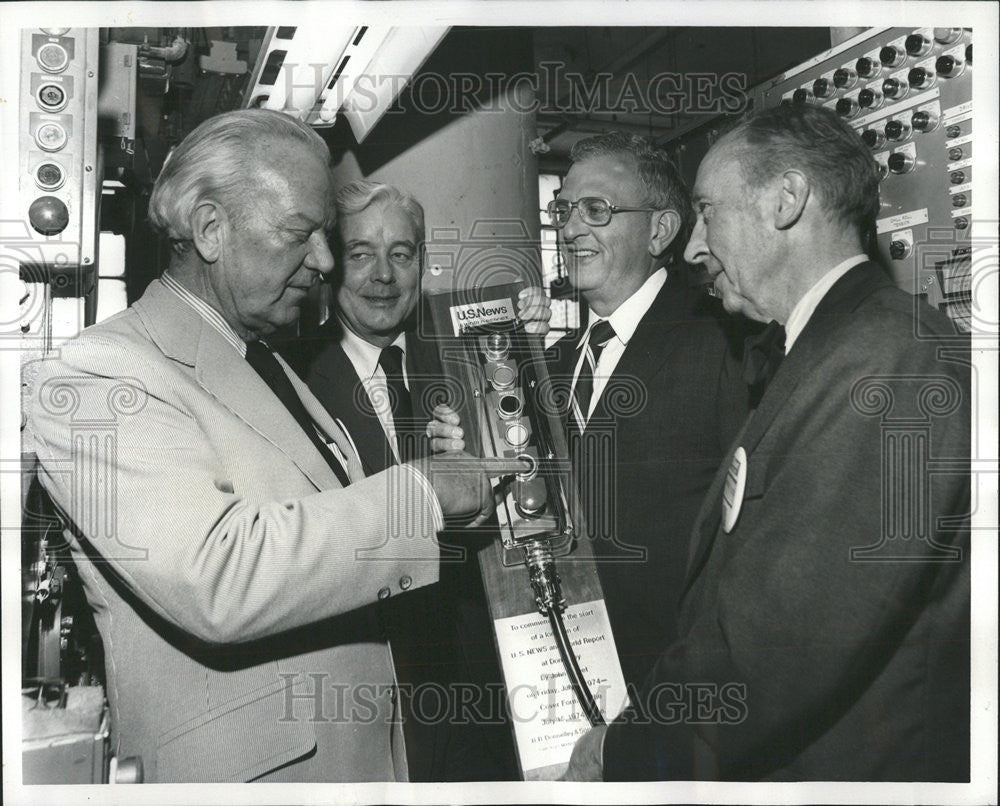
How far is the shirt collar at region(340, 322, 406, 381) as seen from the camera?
4.29ft

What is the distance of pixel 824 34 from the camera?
134cm

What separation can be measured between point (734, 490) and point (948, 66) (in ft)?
2.50

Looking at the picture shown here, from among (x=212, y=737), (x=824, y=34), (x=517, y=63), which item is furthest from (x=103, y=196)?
(x=824, y=34)

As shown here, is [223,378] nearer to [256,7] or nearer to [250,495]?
[250,495]

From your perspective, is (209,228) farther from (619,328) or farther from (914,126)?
(914,126)

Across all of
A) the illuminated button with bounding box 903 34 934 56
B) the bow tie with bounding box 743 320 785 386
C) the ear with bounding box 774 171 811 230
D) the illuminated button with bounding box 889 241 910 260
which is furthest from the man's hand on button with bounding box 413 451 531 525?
the illuminated button with bounding box 903 34 934 56

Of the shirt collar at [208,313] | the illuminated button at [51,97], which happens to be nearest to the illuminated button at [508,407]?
the shirt collar at [208,313]

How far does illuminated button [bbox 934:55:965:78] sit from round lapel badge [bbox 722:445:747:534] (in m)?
0.69

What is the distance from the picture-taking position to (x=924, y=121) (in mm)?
1309

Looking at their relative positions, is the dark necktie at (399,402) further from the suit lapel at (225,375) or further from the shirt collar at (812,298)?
the shirt collar at (812,298)

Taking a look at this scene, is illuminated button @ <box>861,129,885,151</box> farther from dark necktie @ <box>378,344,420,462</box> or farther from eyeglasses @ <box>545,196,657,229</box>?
dark necktie @ <box>378,344,420,462</box>

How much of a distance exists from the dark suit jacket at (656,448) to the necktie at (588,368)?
2 cm

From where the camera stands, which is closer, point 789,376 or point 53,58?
point 789,376

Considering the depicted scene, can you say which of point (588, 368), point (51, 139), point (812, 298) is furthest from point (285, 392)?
point (812, 298)
